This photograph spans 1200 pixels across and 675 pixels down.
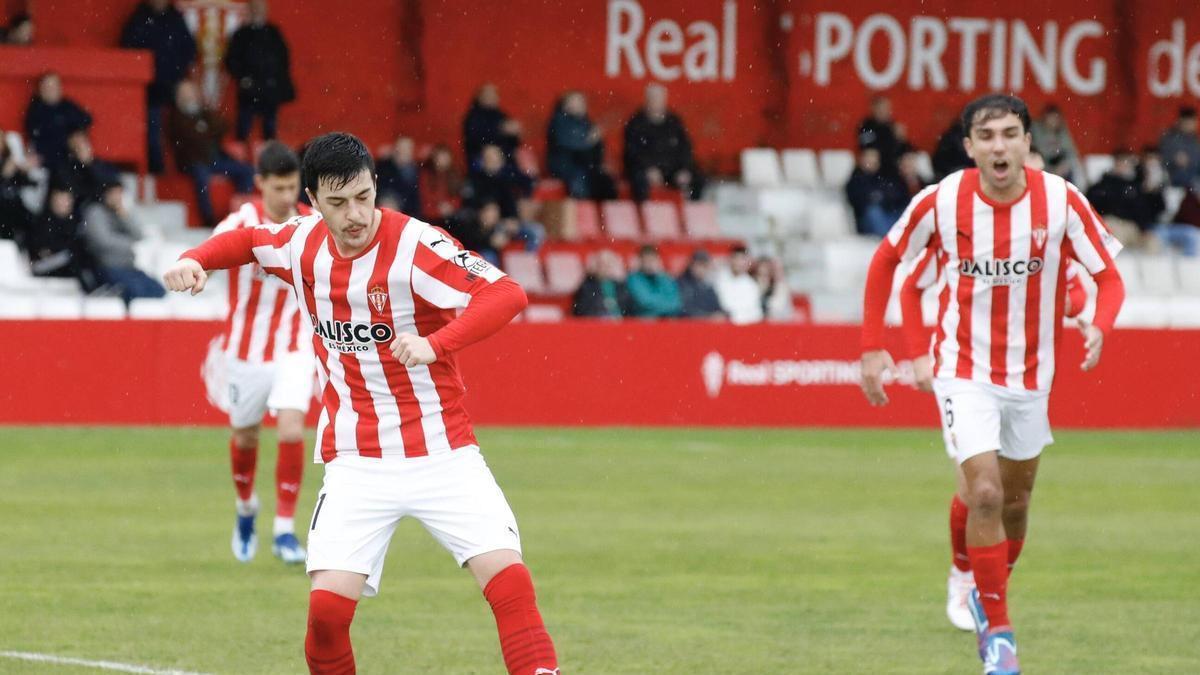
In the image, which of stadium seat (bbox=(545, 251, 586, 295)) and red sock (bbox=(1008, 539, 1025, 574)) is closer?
red sock (bbox=(1008, 539, 1025, 574))

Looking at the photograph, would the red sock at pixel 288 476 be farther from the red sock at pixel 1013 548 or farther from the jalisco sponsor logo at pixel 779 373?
the jalisco sponsor logo at pixel 779 373

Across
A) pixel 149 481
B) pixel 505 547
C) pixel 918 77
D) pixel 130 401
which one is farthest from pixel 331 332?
pixel 918 77

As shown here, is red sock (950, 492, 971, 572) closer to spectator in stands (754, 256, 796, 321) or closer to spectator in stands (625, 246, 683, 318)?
spectator in stands (625, 246, 683, 318)

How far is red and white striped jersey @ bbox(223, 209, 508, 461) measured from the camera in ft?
19.1

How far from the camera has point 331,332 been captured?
5914 millimetres

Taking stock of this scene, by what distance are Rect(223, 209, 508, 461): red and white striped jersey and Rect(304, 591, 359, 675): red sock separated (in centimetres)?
45

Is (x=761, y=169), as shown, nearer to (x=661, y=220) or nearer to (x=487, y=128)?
(x=661, y=220)

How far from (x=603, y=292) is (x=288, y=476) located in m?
10.3

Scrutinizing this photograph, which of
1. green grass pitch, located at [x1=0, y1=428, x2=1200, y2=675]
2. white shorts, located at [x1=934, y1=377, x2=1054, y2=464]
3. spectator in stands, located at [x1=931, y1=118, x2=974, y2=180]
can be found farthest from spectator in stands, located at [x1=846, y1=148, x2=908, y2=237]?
white shorts, located at [x1=934, y1=377, x2=1054, y2=464]

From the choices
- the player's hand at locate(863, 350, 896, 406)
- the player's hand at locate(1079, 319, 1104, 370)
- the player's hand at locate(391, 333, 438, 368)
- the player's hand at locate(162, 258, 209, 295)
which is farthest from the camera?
the player's hand at locate(863, 350, 896, 406)

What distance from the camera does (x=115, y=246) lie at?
18828mm

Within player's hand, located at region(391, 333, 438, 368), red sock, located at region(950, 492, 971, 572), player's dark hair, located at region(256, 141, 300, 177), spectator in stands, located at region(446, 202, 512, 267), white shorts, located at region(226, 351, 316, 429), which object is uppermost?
player's dark hair, located at region(256, 141, 300, 177)

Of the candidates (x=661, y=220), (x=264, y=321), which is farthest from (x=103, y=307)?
(x=264, y=321)

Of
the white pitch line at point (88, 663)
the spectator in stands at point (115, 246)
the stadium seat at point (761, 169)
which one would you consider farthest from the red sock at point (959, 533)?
the stadium seat at point (761, 169)
